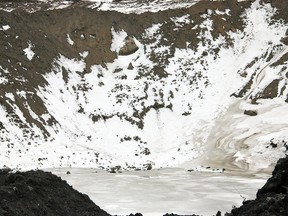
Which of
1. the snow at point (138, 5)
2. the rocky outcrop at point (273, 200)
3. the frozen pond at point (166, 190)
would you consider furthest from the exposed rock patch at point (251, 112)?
the rocky outcrop at point (273, 200)

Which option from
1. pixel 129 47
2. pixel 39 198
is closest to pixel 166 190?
pixel 39 198

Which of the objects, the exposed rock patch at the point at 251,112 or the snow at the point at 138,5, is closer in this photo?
the exposed rock patch at the point at 251,112

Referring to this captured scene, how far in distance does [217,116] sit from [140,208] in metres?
20.9

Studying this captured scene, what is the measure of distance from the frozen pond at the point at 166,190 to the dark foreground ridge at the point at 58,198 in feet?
6.81

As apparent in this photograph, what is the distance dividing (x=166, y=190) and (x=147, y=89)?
1995 centimetres

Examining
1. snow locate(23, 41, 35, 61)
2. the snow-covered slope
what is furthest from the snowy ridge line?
snow locate(23, 41, 35, 61)

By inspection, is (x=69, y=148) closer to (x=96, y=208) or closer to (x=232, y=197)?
(x=232, y=197)

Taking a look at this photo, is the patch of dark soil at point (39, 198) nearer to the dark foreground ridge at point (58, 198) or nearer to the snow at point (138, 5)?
the dark foreground ridge at point (58, 198)

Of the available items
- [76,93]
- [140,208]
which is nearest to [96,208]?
[140,208]

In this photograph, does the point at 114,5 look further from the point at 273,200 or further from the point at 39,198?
the point at 273,200

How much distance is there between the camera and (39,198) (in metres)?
8.70

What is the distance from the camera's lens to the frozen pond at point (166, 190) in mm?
12297

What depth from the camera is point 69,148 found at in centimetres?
2517

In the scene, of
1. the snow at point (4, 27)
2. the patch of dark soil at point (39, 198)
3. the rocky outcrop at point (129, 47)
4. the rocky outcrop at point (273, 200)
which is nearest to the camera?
the rocky outcrop at point (273, 200)
